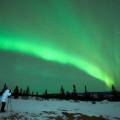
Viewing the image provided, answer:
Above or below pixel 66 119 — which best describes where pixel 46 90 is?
above

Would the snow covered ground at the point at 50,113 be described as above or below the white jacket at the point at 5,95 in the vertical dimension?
below

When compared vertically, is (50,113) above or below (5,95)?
below

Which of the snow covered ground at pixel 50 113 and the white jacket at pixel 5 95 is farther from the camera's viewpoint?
the white jacket at pixel 5 95

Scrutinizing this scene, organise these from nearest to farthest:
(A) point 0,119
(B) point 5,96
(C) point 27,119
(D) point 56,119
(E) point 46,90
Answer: (A) point 0,119 < (C) point 27,119 < (D) point 56,119 < (B) point 5,96 < (E) point 46,90

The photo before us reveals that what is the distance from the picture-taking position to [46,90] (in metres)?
189

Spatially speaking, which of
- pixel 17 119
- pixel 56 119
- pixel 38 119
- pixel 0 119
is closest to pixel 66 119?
pixel 56 119

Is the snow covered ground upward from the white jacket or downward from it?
downward

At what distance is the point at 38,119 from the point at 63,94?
178443mm

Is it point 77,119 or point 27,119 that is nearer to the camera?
point 27,119

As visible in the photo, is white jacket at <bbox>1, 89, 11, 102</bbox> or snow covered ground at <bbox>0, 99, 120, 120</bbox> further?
white jacket at <bbox>1, 89, 11, 102</bbox>

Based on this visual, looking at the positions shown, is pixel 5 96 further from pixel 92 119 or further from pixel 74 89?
pixel 74 89

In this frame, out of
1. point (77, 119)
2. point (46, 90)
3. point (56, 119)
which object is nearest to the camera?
point (56, 119)

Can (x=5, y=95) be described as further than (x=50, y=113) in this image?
No

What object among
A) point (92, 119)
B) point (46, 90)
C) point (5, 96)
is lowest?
point (92, 119)
